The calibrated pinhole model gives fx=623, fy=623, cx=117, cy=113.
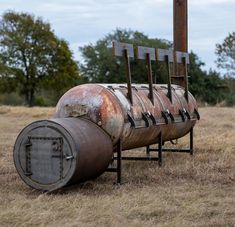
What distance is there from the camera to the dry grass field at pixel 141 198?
23.1ft

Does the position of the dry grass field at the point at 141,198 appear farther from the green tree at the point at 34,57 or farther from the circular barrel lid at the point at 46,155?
the green tree at the point at 34,57

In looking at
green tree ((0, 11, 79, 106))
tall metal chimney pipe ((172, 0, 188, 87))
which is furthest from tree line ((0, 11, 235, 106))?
tall metal chimney pipe ((172, 0, 188, 87))

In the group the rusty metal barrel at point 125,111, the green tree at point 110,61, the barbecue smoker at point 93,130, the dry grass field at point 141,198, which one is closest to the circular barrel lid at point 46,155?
the barbecue smoker at point 93,130

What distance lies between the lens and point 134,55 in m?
10.4

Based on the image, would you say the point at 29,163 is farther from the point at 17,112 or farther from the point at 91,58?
the point at 91,58

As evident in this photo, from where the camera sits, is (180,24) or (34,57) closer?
(180,24)

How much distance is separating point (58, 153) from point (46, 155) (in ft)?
0.69

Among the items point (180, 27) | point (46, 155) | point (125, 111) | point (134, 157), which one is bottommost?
point (134, 157)

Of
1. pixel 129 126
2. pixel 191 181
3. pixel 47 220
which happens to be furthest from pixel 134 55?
pixel 47 220

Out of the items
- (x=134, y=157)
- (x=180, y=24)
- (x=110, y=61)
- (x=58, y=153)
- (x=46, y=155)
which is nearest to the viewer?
(x=58, y=153)

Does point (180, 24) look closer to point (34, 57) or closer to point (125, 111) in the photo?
point (125, 111)

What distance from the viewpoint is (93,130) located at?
9.11 meters

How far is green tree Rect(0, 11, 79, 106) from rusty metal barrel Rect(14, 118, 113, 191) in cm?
4376

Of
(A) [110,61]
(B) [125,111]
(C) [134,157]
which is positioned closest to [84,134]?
(B) [125,111]
